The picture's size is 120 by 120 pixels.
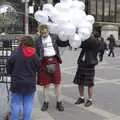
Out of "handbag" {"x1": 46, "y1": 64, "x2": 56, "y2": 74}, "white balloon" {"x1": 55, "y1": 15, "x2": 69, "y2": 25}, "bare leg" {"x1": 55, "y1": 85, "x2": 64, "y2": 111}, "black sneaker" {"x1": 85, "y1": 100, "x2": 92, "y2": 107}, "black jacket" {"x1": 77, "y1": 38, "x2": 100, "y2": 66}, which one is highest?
"white balloon" {"x1": 55, "y1": 15, "x2": 69, "y2": 25}

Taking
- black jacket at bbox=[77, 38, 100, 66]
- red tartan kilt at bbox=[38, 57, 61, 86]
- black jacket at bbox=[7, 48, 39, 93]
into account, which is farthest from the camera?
black jacket at bbox=[77, 38, 100, 66]

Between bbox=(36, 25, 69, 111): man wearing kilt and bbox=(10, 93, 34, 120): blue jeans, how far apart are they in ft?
5.01

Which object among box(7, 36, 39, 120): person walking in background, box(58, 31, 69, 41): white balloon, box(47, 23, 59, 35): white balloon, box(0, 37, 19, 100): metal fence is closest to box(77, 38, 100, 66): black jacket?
box(58, 31, 69, 41): white balloon

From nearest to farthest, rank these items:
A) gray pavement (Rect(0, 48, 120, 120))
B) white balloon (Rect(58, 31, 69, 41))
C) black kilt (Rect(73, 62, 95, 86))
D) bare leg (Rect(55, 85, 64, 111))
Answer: gray pavement (Rect(0, 48, 120, 120))
white balloon (Rect(58, 31, 69, 41))
bare leg (Rect(55, 85, 64, 111))
black kilt (Rect(73, 62, 95, 86))

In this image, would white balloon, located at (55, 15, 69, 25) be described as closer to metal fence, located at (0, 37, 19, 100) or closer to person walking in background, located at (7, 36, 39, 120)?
metal fence, located at (0, 37, 19, 100)

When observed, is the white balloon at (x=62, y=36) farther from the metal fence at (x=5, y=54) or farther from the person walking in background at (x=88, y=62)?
the metal fence at (x=5, y=54)

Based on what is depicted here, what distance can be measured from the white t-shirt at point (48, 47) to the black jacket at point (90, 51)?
0.84m

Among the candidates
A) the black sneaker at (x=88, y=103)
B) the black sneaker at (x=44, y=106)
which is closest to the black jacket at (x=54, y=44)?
the black sneaker at (x=44, y=106)

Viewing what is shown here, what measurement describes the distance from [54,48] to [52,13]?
65cm

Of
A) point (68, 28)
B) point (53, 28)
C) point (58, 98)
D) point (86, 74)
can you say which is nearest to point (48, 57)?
point (53, 28)

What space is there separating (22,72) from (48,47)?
5.95 feet

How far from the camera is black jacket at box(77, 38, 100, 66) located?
9.30 m

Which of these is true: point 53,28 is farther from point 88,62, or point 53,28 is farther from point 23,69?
point 23,69

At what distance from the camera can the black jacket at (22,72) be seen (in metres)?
6.97
